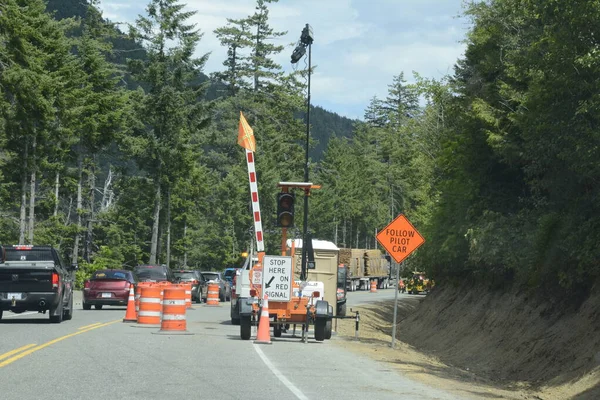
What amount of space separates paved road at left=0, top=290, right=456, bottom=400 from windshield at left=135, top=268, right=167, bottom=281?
16.8m

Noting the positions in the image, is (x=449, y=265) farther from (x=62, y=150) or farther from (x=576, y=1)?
(x=62, y=150)

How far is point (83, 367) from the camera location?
14.4m

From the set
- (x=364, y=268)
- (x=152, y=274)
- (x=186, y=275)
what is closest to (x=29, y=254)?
(x=152, y=274)

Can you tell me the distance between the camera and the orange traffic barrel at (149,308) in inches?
1007

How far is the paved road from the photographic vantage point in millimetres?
12133

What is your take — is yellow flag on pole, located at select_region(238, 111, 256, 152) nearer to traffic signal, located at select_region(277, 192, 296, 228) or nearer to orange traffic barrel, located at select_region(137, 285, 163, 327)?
traffic signal, located at select_region(277, 192, 296, 228)

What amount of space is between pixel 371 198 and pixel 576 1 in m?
102

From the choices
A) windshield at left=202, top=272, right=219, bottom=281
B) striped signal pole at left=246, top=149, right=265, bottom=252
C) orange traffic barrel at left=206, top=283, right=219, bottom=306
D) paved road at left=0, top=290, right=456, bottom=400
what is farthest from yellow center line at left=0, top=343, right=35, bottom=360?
windshield at left=202, top=272, right=219, bottom=281

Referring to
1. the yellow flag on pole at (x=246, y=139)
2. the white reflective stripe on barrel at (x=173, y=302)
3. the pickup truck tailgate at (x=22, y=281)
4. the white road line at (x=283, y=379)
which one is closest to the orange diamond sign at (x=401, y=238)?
the yellow flag on pole at (x=246, y=139)

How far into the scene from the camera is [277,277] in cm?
2177

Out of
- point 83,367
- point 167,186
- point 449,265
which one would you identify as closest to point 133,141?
point 167,186

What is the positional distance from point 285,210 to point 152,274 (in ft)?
65.7

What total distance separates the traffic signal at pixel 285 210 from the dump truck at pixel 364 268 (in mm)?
56570

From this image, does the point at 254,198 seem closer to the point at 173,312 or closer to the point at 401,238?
the point at 173,312
